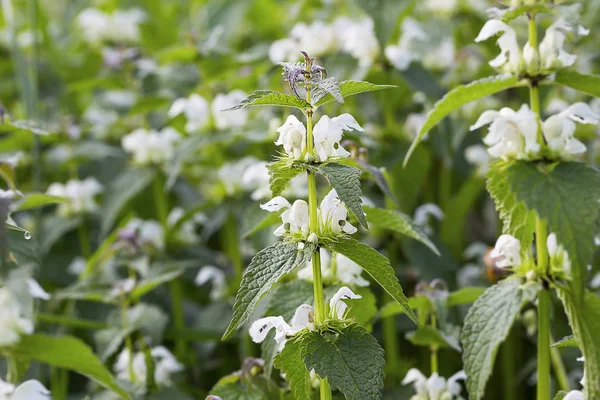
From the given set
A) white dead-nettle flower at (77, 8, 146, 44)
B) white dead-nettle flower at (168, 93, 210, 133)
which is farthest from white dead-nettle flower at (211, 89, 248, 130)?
white dead-nettle flower at (77, 8, 146, 44)

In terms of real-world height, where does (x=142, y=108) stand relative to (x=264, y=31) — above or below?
below

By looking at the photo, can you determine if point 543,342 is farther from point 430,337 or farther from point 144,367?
point 144,367

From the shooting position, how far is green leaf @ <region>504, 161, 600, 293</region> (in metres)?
0.85

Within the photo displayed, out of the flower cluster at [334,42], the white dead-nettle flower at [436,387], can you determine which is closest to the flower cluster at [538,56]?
the white dead-nettle flower at [436,387]

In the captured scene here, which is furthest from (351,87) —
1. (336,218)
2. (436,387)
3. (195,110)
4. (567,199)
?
(195,110)

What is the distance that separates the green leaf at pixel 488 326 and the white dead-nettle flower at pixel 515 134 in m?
0.17

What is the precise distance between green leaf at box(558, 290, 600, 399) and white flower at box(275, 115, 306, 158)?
1.23 ft

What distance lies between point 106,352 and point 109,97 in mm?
1106

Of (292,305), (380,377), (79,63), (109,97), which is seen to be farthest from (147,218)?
(380,377)

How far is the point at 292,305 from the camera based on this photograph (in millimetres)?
1156

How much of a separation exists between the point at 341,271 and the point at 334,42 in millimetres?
920

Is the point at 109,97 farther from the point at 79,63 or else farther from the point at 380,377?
the point at 380,377

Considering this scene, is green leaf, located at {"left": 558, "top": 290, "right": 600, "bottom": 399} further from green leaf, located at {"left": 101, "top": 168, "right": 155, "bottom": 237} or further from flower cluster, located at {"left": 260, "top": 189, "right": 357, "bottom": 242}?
green leaf, located at {"left": 101, "top": 168, "right": 155, "bottom": 237}

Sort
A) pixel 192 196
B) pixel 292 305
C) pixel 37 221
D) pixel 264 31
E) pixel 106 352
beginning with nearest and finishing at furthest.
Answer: pixel 292 305 → pixel 106 352 → pixel 37 221 → pixel 192 196 → pixel 264 31
